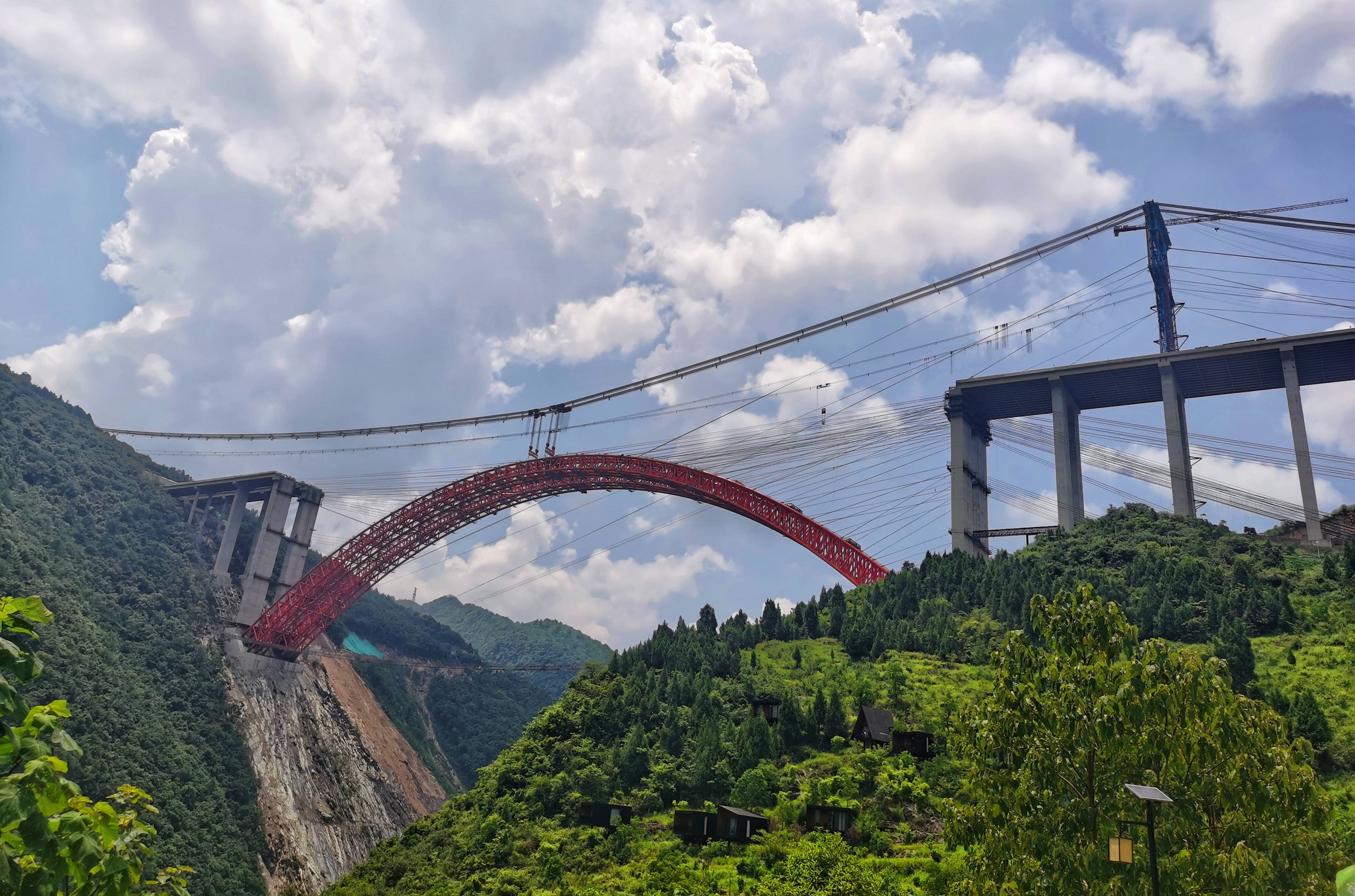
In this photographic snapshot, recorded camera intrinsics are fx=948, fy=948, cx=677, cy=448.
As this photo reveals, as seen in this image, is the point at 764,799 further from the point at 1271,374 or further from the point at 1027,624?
the point at 1271,374

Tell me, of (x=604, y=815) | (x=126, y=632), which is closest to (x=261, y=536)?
(x=126, y=632)

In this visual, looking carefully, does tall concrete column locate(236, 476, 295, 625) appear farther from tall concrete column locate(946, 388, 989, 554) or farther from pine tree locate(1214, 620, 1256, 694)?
pine tree locate(1214, 620, 1256, 694)

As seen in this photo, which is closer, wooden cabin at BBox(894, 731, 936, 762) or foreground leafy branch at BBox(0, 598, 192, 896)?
foreground leafy branch at BBox(0, 598, 192, 896)

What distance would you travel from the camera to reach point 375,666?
271 ft

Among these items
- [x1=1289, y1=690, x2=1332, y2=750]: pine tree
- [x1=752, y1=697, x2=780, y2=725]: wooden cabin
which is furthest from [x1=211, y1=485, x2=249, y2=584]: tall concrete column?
[x1=1289, y1=690, x2=1332, y2=750]: pine tree

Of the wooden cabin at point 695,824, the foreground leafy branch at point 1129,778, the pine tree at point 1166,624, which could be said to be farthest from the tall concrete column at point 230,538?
the foreground leafy branch at point 1129,778

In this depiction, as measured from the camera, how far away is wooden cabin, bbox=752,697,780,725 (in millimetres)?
37875

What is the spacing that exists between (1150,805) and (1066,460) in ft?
155

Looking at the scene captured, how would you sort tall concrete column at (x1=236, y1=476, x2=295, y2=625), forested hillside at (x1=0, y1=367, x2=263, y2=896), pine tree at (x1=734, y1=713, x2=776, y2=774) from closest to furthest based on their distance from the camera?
pine tree at (x1=734, y1=713, x2=776, y2=774) < forested hillside at (x1=0, y1=367, x2=263, y2=896) < tall concrete column at (x1=236, y1=476, x2=295, y2=625)

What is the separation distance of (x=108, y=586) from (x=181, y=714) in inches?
361

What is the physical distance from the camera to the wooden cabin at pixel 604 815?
108 ft

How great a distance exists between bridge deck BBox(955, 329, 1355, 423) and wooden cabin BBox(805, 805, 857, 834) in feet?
119

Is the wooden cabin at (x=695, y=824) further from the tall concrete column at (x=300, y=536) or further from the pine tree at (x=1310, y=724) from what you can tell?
the tall concrete column at (x=300, y=536)

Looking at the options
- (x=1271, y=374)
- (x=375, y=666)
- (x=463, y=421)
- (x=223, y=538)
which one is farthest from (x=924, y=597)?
(x=375, y=666)
